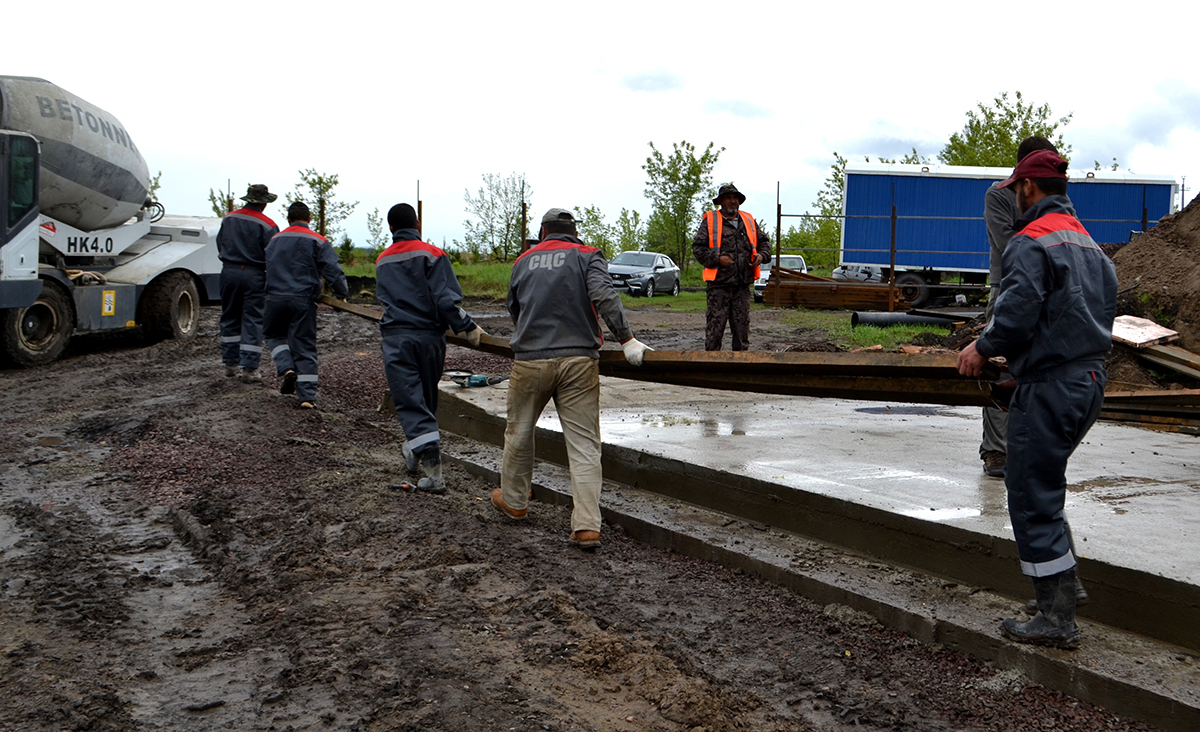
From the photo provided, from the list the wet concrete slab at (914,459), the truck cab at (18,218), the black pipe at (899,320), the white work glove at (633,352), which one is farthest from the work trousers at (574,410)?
the black pipe at (899,320)

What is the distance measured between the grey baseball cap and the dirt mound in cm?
628

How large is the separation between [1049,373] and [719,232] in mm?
5505

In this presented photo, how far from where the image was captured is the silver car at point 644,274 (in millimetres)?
26672

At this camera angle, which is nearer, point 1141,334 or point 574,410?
point 574,410

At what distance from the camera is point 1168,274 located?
30.9ft

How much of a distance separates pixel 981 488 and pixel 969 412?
2.62 m

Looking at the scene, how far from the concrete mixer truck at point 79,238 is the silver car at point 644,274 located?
45.3 ft

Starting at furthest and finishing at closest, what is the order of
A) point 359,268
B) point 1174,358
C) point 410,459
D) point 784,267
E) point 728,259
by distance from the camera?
point 359,268 < point 784,267 < point 728,259 < point 1174,358 < point 410,459

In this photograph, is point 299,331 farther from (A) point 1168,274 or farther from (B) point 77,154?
(A) point 1168,274

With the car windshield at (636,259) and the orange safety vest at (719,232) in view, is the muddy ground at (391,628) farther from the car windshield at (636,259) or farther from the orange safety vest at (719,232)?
the car windshield at (636,259)

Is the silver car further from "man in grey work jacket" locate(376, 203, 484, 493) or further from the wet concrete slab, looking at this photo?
"man in grey work jacket" locate(376, 203, 484, 493)

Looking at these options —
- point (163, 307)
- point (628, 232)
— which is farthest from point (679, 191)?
point (163, 307)

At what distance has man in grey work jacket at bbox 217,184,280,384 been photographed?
984 centimetres

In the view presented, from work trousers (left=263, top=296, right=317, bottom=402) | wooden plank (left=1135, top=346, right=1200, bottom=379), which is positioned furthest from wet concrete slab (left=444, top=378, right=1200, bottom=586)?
work trousers (left=263, top=296, right=317, bottom=402)
